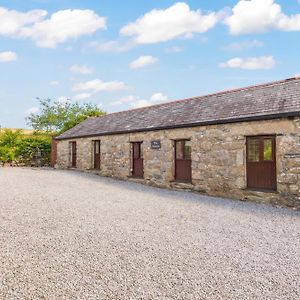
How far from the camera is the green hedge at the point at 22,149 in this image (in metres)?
21.2

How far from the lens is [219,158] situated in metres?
9.78

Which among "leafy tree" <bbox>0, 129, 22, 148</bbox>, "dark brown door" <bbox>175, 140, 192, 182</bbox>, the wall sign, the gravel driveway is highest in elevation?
"leafy tree" <bbox>0, 129, 22, 148</bbox>

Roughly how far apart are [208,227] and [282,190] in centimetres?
357

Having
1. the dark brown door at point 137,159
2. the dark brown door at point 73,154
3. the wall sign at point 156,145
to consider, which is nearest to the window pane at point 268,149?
the wall sign at point 156,145

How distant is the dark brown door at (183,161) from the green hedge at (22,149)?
14.5 meters

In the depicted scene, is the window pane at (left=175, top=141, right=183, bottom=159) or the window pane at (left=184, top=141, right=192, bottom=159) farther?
the window pane at (left=175, top=141, right=183, bottom=159)

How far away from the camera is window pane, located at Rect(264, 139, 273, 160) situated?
29.3 feet

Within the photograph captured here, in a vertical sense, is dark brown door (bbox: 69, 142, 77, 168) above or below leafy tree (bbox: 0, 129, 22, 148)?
below

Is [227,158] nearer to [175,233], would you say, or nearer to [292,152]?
[292,152]

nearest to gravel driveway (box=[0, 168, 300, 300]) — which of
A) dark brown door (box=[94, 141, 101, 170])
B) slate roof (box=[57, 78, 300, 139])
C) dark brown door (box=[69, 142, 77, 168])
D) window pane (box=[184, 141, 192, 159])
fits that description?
slate roof (box=[57, 78, 300, 139])

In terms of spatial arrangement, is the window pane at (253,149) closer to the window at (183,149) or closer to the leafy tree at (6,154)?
the window at (183,149)

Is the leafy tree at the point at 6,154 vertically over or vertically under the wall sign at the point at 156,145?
under

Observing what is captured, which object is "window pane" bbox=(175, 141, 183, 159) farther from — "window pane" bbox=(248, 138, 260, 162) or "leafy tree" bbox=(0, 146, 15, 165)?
"leafy tree" bbox=(0, 146, 15, 165)

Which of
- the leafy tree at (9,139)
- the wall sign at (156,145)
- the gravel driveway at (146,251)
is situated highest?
the leafy tree at (9,139)
